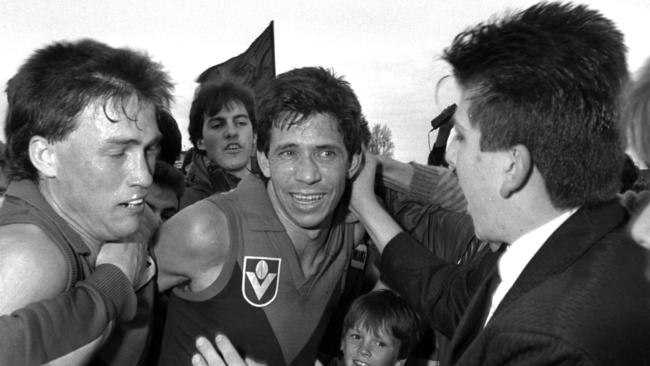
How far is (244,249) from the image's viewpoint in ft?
9.58

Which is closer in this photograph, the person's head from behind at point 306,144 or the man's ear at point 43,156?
the man's ear at point 43,156

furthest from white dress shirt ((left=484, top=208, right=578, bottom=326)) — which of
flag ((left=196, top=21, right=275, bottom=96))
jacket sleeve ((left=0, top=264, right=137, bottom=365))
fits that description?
flag ((left=196, top=21, right=275, bottom=96))

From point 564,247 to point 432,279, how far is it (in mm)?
1102

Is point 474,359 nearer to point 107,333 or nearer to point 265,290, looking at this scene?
point 107,333

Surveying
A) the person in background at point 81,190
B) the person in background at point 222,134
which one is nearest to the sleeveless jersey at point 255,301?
the person in background at point 81,190

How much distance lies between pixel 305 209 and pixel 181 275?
64 cm

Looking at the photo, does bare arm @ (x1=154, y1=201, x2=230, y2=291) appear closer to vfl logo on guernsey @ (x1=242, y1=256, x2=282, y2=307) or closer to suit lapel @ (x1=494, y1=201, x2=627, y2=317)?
vfl logo on guernsey @ (x1=242, y1=256, x2=282, y2=307)

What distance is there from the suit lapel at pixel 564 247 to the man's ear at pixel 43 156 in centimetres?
151

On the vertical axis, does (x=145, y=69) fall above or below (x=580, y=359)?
above

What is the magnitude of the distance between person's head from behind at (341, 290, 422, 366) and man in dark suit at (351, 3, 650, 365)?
1.79 m

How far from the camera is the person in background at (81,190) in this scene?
6.07 ft

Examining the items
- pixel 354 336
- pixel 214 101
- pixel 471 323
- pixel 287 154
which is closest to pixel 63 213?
pixel 287 154

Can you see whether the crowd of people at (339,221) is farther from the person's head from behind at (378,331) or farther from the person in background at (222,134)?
the person in background at (222,134)

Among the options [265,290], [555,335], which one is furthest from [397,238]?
[555,335]
